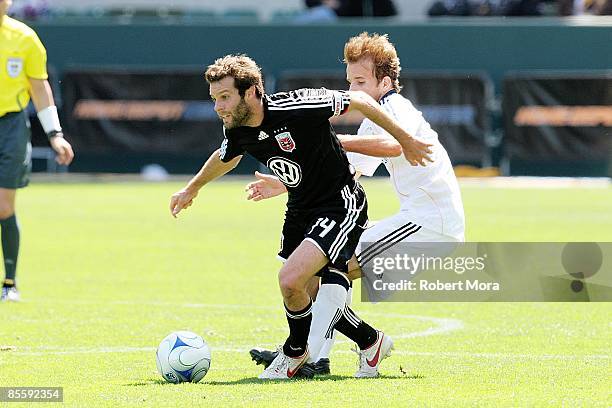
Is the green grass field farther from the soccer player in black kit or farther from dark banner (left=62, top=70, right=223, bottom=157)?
dark banner (left=62, top=70, right=223, bottom=157)

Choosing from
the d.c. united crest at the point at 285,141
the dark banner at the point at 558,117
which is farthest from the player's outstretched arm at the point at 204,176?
the dark banner at the point at 558,117

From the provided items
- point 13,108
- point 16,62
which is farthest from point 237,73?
point 13,108

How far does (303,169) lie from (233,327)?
264 cm

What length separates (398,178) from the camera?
8031mm

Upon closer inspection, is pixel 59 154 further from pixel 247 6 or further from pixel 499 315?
pixel 247 6

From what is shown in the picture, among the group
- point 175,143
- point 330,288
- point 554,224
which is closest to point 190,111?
point 175,143

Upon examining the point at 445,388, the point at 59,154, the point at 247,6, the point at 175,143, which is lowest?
the point at 175,143

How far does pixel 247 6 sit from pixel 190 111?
540cm

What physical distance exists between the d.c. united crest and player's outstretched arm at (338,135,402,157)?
13.2 inches

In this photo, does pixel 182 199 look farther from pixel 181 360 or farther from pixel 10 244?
pixel 10 244

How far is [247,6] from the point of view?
106ft

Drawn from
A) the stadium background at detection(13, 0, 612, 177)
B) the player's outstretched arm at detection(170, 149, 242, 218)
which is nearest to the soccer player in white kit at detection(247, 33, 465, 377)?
the player's outstretched arm at detection(170, 149, 242, 218)

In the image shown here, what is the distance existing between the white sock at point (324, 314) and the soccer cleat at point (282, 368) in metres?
0.14

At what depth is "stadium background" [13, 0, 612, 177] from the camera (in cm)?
2695
